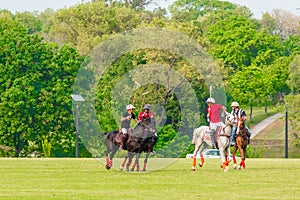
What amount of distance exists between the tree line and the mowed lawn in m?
13.8

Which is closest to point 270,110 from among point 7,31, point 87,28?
point 87,28

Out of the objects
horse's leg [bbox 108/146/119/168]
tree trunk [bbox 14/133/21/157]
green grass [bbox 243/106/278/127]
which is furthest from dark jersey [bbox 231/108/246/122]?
green grass [bbox 243/106/278/127]

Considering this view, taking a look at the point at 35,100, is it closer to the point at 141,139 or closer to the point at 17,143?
the point at 17,143

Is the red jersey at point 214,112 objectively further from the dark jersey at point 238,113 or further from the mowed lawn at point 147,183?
the mowed lawn at point 147,183

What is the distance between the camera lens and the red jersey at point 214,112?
105 ft

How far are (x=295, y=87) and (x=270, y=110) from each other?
1575cm

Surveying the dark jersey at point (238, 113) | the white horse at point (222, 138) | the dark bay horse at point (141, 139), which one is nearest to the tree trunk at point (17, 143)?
the white horse at point (222, 138)

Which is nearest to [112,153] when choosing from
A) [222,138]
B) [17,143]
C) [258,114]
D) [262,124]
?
[222,138]

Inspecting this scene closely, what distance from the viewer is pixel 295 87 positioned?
9375cm

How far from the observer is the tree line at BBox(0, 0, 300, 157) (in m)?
61.3

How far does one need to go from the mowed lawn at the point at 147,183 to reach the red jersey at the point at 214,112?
169 centimetres

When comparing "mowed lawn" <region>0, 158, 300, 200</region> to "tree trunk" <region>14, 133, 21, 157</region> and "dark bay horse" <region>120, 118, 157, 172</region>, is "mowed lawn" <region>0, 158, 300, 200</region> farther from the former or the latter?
"tree trunk" <region>14, 133, 21, 157</region>

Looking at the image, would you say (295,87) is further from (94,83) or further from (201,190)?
(201,190)

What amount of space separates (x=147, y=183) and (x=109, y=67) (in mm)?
35580
